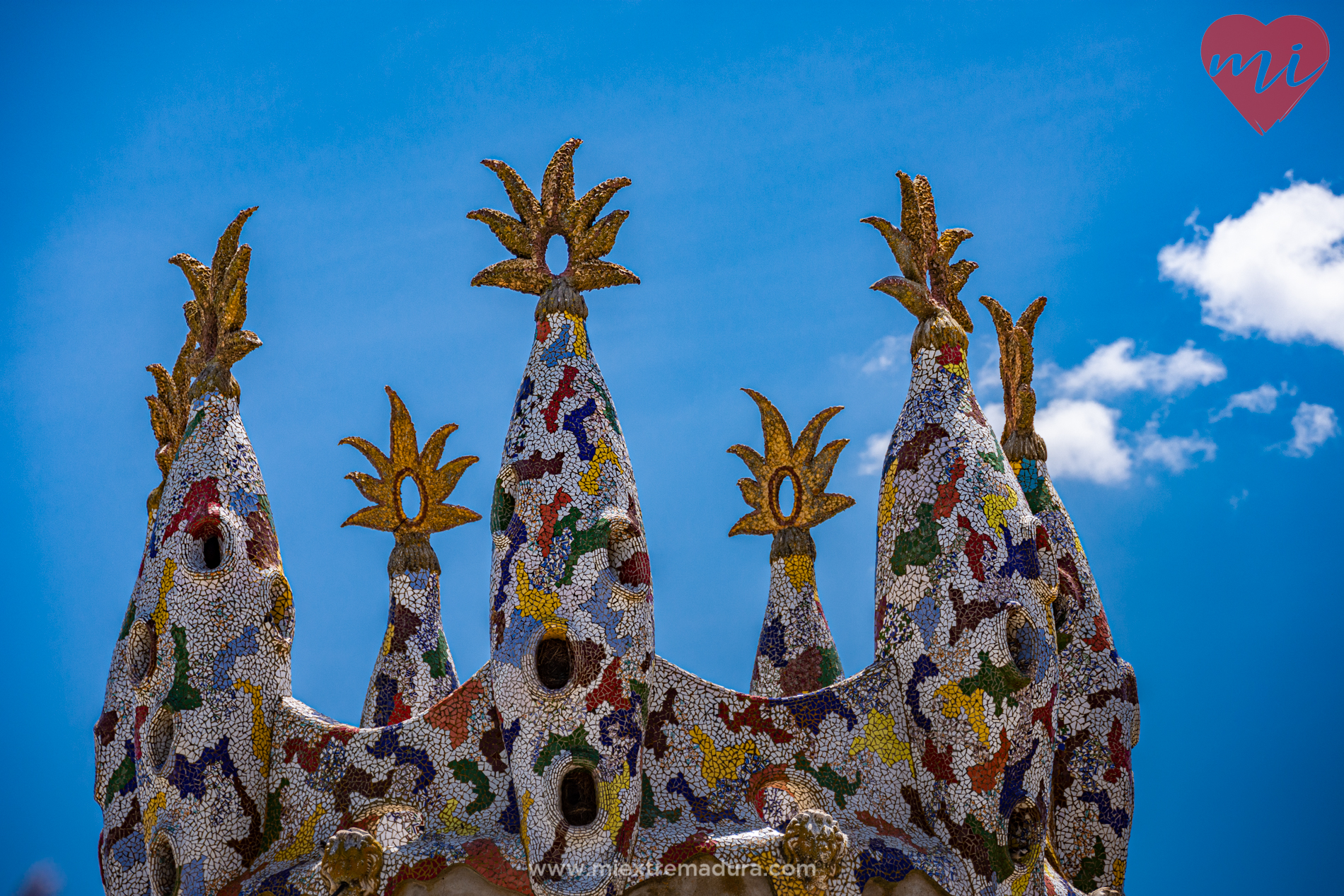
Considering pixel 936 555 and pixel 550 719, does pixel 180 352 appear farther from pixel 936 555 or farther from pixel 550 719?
pixel 936 555

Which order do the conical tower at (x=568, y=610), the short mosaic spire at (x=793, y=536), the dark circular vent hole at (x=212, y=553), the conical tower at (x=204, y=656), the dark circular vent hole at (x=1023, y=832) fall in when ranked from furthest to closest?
the short mosaic spire at (x=793, y=536) → the dark circular vent hole at (x=212, y=553) → the dark circular vent hole at (x=1023, y=832) → the conical tower at (x=204, y=656) → the conical tower at (x=568, y=610)

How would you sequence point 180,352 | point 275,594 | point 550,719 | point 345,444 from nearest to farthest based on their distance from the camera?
point 550,719, point 275,594, point 180,352, point 345,444

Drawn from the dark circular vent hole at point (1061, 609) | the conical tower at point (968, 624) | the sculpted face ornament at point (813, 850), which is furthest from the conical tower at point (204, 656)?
the dark circular vent hole at point (1061, 609)

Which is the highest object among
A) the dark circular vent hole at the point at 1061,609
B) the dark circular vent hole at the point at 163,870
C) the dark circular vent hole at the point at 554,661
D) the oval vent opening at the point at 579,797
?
the dark circular vent hole at the point at 1061,609

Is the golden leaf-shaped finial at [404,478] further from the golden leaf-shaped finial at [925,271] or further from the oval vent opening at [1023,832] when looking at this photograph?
the oval vent opening at [1023,832]

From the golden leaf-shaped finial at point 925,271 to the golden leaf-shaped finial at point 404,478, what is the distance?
383 centimetres

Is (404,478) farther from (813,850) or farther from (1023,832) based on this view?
(1023,832)

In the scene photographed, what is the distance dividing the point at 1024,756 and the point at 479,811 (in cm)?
355

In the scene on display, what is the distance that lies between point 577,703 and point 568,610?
1.79 ft

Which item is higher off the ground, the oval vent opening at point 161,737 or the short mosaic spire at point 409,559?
the short mosaic spire at point 409,559

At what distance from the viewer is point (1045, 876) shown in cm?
911

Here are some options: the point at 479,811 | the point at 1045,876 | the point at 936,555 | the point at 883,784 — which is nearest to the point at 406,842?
the point at 479,811

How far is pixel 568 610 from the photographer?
7.65 m

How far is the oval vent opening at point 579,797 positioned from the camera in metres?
7.52
